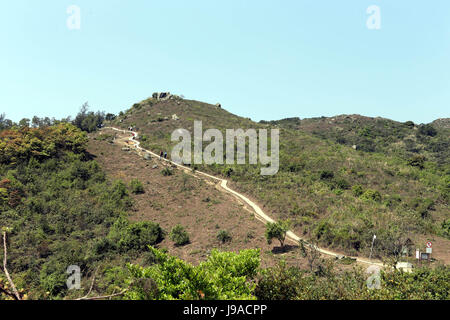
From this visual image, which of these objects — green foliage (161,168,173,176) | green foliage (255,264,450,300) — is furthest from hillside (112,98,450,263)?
green foliage (255,264,450,300)

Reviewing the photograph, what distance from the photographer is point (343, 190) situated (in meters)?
42.9

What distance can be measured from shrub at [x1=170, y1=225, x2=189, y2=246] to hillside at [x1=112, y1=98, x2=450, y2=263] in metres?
9.84

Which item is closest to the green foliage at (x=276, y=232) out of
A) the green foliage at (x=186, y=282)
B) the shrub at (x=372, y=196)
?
the green foliage at (x=186, y=282)

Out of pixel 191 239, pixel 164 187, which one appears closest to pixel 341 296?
pixel 191 239

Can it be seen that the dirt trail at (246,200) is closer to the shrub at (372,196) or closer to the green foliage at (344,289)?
the green foliage at (344,289)

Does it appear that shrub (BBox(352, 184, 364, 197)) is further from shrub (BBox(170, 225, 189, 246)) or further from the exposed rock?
the exposed rock

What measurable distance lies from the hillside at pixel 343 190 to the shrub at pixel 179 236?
32.3 ft

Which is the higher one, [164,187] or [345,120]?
[345,120]

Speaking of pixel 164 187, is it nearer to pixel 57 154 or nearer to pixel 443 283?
pixel 57 154

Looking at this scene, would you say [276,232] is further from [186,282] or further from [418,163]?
[418,163]

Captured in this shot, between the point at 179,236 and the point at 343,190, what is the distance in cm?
2472

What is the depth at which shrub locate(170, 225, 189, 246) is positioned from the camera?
27094 mm

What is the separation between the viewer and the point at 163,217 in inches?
1300

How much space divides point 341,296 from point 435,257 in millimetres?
15608
